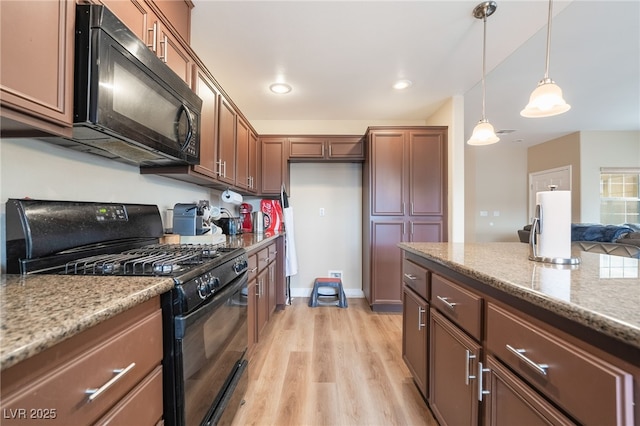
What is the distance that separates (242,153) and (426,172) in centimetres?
210

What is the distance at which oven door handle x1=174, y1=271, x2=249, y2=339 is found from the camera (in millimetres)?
839

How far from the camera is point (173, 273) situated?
34.7 inches

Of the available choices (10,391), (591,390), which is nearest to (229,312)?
(10,391)

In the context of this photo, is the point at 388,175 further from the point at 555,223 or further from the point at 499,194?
the point at 499,194

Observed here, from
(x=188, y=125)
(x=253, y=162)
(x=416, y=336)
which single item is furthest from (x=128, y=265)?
(x=253, y=162)

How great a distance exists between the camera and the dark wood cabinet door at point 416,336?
142 centimetres

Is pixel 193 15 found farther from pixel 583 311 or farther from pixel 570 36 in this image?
pixel 570 36

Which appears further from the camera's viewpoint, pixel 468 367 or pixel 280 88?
pixel 280 88

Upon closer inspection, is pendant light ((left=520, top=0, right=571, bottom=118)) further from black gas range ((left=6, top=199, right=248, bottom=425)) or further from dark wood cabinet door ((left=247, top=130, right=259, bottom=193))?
dark wood cabinet door ((left=247, top=130, right=259, bottom=193))

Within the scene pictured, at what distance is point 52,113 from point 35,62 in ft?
0.45

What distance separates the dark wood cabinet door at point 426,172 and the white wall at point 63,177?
2.58 m

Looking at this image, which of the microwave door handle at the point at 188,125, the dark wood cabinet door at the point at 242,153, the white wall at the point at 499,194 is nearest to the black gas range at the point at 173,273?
the microwave door handle at the point at 188,125

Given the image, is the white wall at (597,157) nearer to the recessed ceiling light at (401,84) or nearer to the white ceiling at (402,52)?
the white ceiling at (402,52)


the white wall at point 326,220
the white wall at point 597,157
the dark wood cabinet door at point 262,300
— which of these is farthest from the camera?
the white wall at point 597,157
